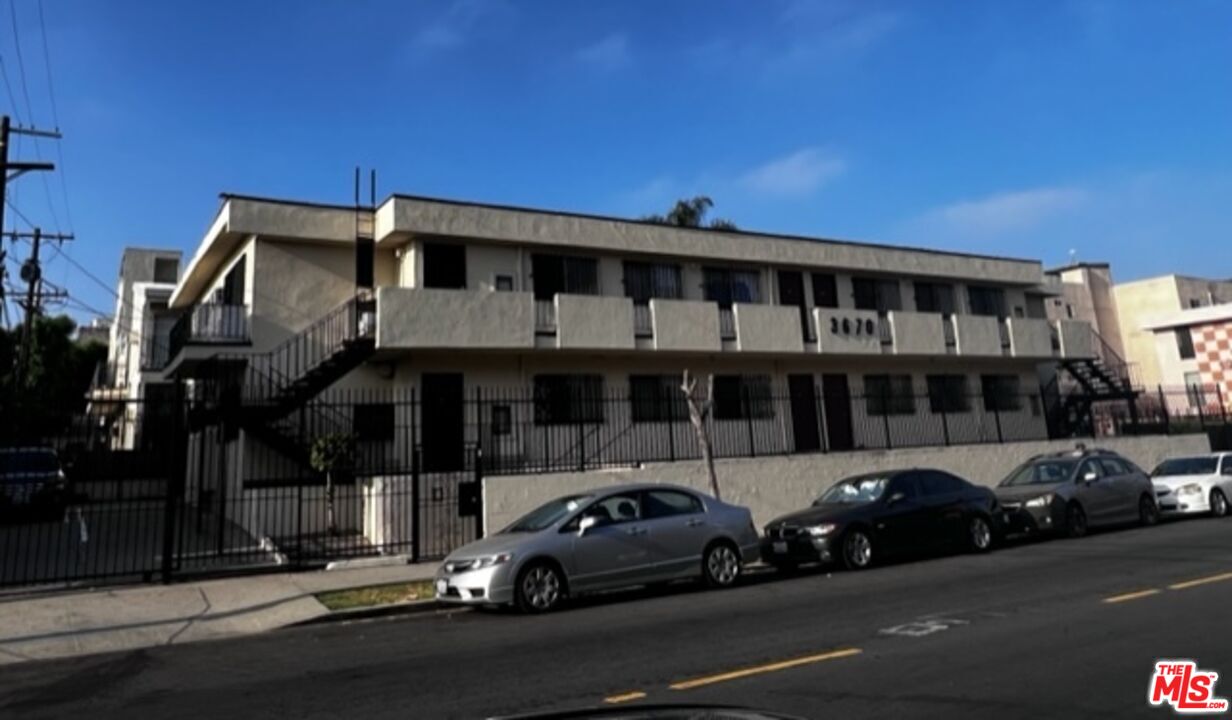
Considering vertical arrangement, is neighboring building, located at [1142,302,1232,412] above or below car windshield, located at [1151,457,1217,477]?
above

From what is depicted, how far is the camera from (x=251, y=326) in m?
20.8

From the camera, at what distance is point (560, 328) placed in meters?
21.6

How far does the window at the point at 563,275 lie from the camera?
Result: 22922 mm

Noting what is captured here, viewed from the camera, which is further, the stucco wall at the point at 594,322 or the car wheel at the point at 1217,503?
the stucco wall at the point at 594,322

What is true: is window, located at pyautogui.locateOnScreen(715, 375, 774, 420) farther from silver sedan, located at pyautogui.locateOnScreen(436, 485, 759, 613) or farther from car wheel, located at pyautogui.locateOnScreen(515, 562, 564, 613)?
car wheel, located at pyautogui.locateOnScreen(515, 562, 564, 613)

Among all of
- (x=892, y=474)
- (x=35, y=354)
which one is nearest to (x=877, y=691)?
(x=892, y=474)

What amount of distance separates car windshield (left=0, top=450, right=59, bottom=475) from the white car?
24.0 m

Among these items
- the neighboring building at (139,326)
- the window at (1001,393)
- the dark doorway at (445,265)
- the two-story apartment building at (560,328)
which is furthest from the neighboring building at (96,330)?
the window at (1001,393)

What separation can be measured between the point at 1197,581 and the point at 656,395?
49.1 ft

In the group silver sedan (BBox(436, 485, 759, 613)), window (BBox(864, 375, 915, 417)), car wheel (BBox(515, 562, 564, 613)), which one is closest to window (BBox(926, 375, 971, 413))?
window (BBox(864, 375, 915, 417))

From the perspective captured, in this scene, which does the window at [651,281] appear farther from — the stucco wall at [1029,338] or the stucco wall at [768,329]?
the stucco wall at [1029,338]

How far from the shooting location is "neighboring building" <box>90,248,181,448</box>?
27.5m

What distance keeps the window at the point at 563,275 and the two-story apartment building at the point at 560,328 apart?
4cm

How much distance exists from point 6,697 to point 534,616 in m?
5.22
